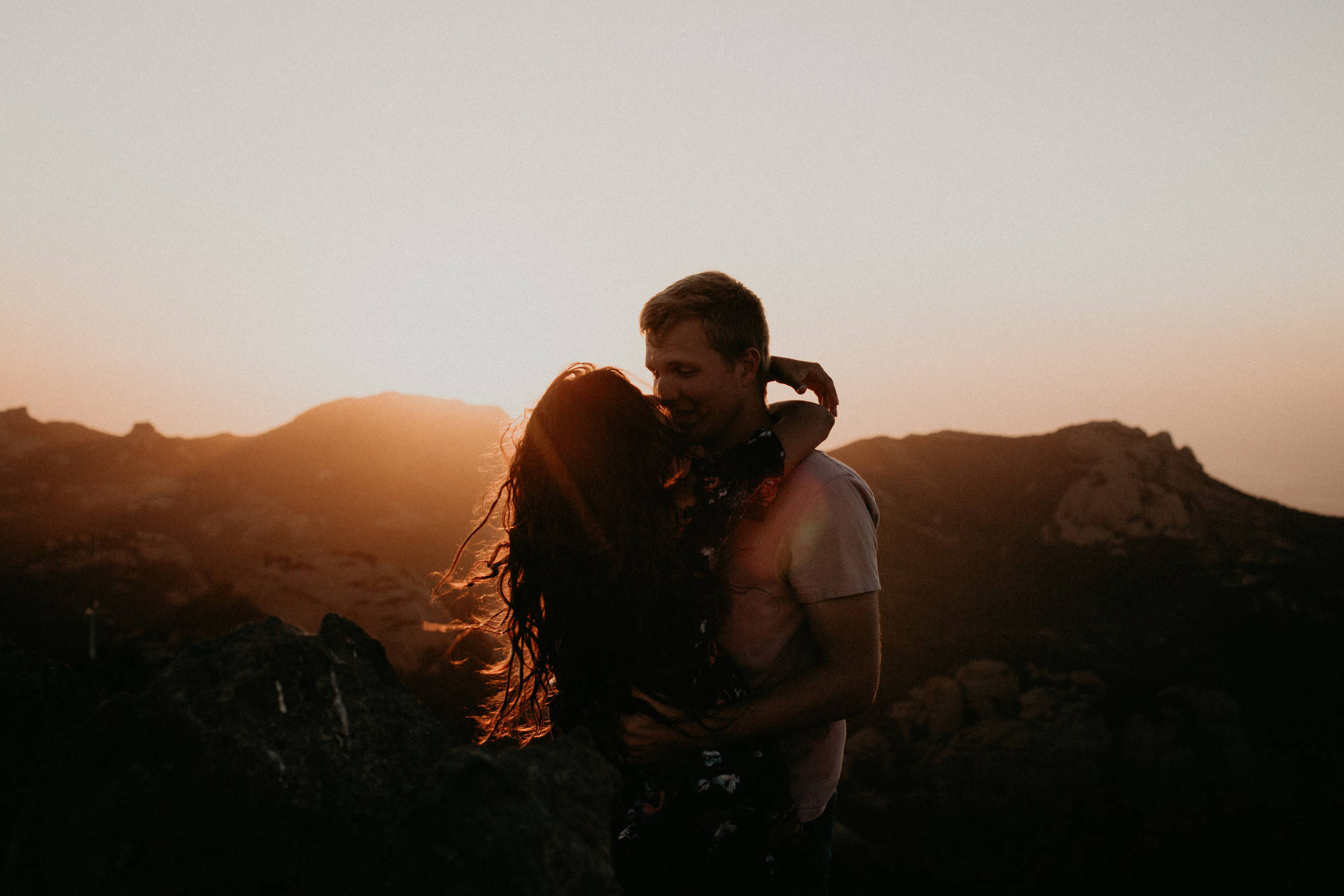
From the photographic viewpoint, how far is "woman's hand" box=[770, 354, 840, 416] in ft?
10.5

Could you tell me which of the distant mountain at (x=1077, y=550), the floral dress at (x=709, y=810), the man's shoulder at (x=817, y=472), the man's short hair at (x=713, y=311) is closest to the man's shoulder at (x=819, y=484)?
the man's shoulder at (x=817, y=472)

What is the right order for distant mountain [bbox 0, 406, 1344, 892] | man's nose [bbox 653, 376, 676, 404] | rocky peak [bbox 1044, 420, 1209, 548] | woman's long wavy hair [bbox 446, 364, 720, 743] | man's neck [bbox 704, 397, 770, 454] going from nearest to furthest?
woman's long wavy hair [bbox 446, 364, 720, 743] → man's nose [bbox 653, 376, 676, 404] → man's neck [bbox 704, 397, 770, 454] → distant mountain [bbox 0, 406, 1344, 892] → rocky peak [bbox 1044, 420, 1209, 548]

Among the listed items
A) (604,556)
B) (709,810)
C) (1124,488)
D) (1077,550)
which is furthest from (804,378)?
(1124,488)

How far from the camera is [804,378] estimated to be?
10.5 feet

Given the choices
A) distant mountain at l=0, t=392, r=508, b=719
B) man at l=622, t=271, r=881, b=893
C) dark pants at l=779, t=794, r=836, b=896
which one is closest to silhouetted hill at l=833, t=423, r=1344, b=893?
distant mountain at l=0, t=392, r=508, b=719

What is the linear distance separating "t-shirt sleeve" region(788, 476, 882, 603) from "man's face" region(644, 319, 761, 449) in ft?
1.59

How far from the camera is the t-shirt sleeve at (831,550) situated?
246 cm

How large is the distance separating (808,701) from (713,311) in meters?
1.38

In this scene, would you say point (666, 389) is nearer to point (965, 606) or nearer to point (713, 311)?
point (713, 311)

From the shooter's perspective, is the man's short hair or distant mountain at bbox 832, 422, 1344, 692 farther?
distant mountain at bbox 832, 422, 1344, 692

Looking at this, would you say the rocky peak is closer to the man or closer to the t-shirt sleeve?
the man

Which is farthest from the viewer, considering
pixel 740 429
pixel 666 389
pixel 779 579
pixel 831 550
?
pixel 740 429

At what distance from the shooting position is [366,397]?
23.8m

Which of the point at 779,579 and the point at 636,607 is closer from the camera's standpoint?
the point at 636,607
